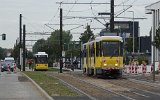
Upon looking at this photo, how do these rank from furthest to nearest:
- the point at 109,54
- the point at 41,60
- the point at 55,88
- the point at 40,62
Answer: the point at 41,60 → the point at 40,62 → the point at 109,54 → the point at 55,88

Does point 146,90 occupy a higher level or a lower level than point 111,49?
lower

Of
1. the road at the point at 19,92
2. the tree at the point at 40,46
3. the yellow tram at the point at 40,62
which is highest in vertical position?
the tree at the point at 40,46

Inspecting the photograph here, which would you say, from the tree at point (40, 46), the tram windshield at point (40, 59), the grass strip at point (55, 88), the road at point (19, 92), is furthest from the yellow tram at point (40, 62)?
the tree at point (40, 46)

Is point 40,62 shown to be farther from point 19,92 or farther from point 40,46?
point 40,46

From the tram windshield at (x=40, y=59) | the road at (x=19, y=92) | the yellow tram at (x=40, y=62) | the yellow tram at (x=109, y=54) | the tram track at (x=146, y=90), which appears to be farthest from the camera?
the tram windshield at (x=40, y=59)

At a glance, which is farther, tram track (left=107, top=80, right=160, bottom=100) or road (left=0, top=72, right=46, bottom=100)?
tram track (left=107, top=80, right=160, bottom=100)

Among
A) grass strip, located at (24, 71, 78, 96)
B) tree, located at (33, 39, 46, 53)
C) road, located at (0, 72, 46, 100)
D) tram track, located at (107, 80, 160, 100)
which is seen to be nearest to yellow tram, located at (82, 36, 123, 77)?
grass strip, located at (24, 71, 78, 96)

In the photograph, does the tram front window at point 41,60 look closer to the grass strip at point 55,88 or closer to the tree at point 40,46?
the grass strip at point 55,88

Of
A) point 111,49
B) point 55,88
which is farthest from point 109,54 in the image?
point 55,88

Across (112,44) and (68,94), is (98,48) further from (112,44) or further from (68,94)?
(68,94)

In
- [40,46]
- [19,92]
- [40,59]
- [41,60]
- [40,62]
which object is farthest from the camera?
[40,46]

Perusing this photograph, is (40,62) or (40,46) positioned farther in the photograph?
(40,46)

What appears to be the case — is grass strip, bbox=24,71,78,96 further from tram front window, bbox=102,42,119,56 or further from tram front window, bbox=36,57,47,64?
tram front window, bbox=36,57,47,64

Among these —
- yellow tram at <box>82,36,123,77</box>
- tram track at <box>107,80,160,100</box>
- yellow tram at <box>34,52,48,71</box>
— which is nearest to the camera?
tram track at <box>107,80,160,100</box>
